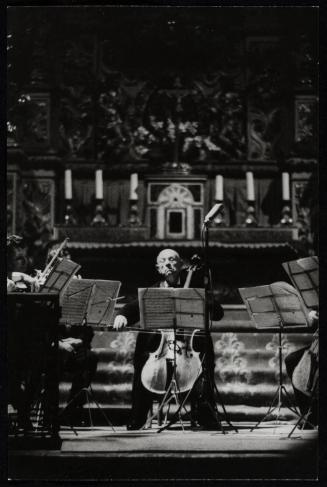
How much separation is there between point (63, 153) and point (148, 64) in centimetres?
146

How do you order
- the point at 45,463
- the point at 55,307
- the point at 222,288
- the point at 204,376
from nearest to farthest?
the point at 45,463 < the point at 55,307 < the point at 204,376 < the point at 222,288

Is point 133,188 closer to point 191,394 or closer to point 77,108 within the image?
point 77,108

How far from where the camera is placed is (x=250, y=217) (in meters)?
9.22

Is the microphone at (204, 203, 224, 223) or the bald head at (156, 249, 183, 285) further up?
the microphone at (204, 203, 224, 223)

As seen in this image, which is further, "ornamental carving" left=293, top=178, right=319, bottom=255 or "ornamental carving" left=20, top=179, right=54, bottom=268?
"ornamental carving" left=293, top=178, right=319, bottom=255

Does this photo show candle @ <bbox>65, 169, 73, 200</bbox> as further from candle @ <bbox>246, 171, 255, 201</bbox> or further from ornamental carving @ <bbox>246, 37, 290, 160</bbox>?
ornamental carving @ <bbox>246, 37, 290, 160</bbox>

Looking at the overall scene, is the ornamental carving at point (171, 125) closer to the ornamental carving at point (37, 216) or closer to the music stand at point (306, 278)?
the ornamental carving at point (37, 216)

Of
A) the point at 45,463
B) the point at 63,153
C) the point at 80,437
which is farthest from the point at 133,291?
the point at 45,463

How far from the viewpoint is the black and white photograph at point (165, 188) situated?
7.23 m

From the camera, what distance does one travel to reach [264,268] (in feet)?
29.8

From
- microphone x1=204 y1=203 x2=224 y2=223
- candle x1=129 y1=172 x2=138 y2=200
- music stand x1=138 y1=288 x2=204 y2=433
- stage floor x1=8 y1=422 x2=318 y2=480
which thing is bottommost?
stage floor x1=8 y1=422 x2=318 y2=480

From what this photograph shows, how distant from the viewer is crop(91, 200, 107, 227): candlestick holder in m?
9.22

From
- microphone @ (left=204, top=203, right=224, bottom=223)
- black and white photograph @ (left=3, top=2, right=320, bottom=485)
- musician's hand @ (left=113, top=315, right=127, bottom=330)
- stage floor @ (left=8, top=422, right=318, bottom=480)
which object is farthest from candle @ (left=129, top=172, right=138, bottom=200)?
stage floor @ (left=8, top=422, right=318, bottom=480)

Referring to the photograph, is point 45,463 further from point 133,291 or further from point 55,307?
point 133,291
